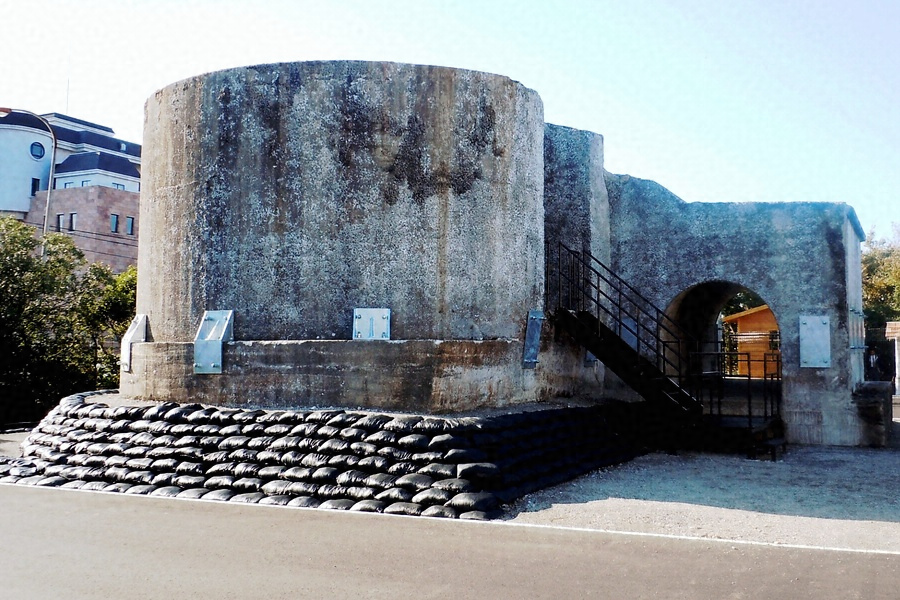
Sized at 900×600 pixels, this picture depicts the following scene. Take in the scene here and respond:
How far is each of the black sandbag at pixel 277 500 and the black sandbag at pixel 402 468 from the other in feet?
3.19

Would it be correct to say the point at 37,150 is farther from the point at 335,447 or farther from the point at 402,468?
the point at 402,468

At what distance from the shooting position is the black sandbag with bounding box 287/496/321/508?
24.8ft

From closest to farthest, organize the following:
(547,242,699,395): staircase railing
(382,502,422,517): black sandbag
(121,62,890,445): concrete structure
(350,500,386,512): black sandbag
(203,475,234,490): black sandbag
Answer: (382,502,422,517): black sandbag
(350,500,386,512): black sandbag
(203,475,234,490): black sandbag
(121,62,890,445): concrete structure
(547,242,699,395): staircase railing

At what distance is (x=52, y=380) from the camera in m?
17.6

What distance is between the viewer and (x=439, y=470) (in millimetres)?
7551

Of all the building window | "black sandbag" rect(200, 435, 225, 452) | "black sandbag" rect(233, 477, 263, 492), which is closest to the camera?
"black sandbag" rect(233, 477, 263, 492)

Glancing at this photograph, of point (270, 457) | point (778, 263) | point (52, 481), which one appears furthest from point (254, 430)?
point (778, 263)

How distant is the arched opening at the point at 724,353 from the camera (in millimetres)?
12625

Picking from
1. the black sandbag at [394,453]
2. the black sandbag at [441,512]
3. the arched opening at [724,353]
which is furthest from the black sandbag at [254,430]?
the arched opening at [724,353]

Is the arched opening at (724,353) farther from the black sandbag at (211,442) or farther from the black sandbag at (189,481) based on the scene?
the black sandbag at (189,481)

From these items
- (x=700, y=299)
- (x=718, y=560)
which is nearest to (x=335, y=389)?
(x=718, y=560)

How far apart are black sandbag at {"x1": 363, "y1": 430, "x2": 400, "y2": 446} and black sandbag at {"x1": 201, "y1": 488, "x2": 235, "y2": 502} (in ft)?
4.54

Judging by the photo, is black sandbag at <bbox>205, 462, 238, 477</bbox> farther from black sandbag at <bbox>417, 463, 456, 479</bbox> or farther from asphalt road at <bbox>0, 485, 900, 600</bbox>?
black sandbag at <bbox>417, 463, 456, 479</bbox>

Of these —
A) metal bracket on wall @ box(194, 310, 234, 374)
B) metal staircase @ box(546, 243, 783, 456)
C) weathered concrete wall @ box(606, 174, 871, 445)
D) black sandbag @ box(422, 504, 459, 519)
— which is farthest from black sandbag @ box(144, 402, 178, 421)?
Answer: weathered concrete wall @ box(606, 174, 871, 445)
